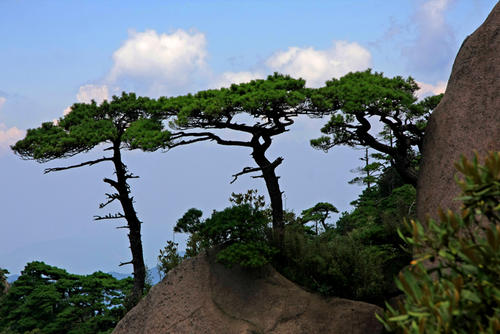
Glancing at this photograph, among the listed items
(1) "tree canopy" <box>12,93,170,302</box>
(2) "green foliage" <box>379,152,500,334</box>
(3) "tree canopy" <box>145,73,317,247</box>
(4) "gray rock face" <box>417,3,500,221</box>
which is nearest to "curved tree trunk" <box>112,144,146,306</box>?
(1) "tree canopy" <box>12,93,170,302</box>

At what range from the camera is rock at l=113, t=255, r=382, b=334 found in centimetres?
1078

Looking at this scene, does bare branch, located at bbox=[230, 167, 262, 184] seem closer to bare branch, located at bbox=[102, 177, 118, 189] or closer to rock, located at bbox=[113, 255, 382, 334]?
rock, located at bbox=[113, 255, 382, 334]

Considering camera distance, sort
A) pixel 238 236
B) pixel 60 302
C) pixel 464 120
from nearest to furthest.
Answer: pixel 464 120, pixel 238 236, pixel 60 302

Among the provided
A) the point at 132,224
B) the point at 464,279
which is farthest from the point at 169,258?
the point at 464,279

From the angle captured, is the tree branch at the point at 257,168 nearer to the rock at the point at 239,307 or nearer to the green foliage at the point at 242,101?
the green foliage at the point at 242,101

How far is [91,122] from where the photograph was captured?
17250mm

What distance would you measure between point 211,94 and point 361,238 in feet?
16.9

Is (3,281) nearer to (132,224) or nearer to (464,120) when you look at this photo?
Answer: (132,224)

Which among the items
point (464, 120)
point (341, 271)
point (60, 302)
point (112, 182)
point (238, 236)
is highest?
point (112, 182)

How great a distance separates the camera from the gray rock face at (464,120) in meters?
9.75

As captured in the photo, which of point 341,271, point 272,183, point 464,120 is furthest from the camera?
point 272,183

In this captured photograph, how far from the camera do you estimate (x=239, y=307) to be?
1116cm

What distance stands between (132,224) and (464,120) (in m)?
11.9

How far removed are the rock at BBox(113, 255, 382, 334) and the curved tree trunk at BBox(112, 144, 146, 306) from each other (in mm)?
6359
